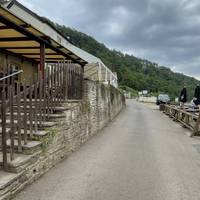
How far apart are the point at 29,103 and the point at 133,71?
8724 centimetres

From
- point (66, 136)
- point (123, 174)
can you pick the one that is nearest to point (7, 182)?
point (123, 174)

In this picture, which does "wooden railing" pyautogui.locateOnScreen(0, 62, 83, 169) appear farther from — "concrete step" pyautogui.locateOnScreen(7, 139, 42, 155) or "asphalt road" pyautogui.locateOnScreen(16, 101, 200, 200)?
"asphalt road" pyautogui.locateOnScreen(16, 101, 200, 200)

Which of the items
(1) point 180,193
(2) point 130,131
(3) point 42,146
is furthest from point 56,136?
(2) point 130,131

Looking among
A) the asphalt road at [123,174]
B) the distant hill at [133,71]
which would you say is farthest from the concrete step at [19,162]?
the distant hill at [133,71]

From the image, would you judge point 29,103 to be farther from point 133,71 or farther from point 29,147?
point 133,71

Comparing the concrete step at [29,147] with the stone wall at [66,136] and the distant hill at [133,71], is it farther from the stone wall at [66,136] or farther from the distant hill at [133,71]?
the distant hill at [133,71]

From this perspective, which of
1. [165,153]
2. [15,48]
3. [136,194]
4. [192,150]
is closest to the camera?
[136,194]

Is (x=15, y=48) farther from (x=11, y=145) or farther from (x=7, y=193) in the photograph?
(x=7, y=193)

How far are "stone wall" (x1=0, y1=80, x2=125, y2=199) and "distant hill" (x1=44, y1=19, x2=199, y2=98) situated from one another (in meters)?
32.4

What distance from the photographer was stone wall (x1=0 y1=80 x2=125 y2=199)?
571 cm

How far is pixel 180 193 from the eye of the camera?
5859 mm

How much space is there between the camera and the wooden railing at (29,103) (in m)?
5.67

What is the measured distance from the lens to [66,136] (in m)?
8.44

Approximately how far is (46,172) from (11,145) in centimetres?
138
